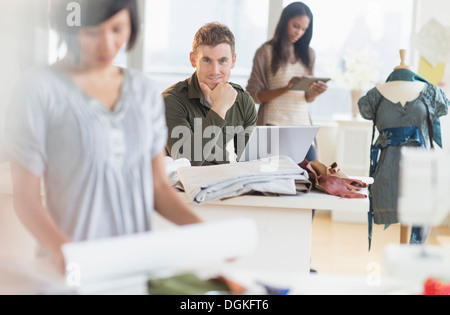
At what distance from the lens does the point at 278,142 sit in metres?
1.39

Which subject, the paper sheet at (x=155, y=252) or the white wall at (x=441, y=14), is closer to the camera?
the paper sheet at (x=155, y=252)

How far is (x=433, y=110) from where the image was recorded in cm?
125

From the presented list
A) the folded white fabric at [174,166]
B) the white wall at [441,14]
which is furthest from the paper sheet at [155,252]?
the white wall at [441,14]

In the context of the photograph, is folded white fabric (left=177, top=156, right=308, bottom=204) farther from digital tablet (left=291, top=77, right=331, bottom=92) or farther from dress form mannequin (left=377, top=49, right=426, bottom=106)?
digital tablet (left=291, top=77, right=331, bottom=92)

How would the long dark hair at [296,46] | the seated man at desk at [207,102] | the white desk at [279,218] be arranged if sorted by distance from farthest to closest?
the long dark hair at [296,46] → the seated man at desk at [207,102] → the white desk at [279,218]

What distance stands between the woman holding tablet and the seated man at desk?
78 cm

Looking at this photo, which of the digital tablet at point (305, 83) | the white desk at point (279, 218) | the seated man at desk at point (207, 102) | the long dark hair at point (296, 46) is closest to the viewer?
the white desk at point (279, 218)

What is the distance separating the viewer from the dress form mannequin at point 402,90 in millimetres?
1247

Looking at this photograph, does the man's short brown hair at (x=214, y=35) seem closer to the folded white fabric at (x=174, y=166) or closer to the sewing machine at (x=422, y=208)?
the folded white fabric at (x=174, y=166)

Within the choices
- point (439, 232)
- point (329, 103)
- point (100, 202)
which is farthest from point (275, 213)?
point (329, 103)

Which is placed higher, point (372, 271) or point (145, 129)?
point (145, 129)

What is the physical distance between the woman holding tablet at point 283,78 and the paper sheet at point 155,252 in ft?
3.76

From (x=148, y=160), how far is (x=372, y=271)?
38cm
